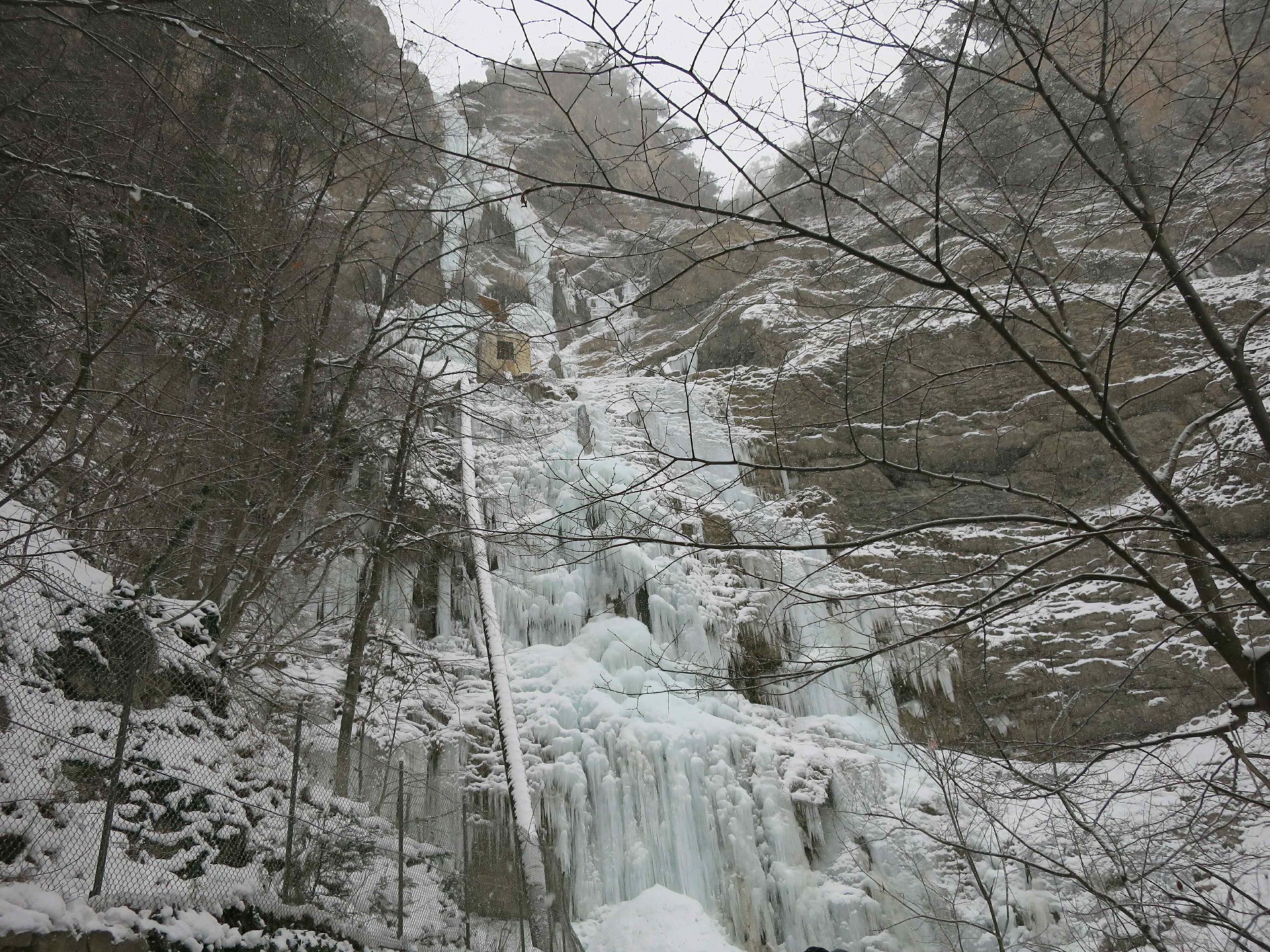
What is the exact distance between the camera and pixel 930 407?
45.1 feet

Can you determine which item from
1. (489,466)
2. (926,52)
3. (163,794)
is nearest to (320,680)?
(163,794)

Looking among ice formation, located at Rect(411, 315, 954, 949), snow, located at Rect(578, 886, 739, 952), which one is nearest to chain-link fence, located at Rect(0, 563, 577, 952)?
snow, located at Rect(578, 886, 739, 952)

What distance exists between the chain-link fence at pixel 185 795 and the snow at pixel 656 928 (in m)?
0.99

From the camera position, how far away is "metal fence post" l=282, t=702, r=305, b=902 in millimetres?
4438

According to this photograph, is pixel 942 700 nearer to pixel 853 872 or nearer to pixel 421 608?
pixel 853 872

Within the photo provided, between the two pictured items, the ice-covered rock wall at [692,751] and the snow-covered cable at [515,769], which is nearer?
the snow-covered cable at [515,769]

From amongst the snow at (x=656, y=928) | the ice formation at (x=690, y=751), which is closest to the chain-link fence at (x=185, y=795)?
the snow at (x=656, y=928)

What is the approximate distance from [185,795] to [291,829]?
0.71m

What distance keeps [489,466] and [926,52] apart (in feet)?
35.5

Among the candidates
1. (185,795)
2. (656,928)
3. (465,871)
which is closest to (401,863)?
(465,871)

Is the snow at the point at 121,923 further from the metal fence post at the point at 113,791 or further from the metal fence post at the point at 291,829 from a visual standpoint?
the metal fence post at the point at 291,829

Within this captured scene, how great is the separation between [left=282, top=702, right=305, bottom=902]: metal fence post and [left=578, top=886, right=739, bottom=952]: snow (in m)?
3.73

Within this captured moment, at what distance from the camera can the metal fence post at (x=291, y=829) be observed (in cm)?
444

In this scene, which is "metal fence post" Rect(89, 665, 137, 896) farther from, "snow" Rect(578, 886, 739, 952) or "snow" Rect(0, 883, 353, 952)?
"snow" Rect(578, 886, 739, 952)
